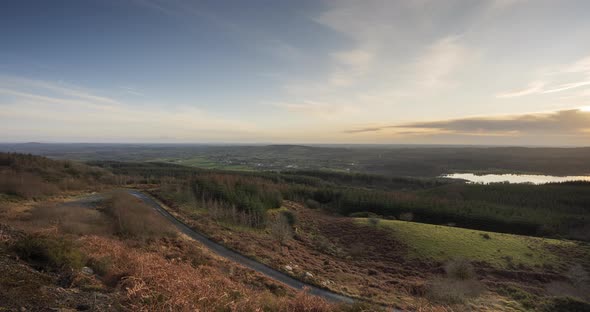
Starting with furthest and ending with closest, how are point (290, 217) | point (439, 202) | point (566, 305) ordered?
point (439, 202) → point (290, 217) → point (566, 305)

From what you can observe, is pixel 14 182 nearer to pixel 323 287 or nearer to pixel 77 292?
pixel 77 292

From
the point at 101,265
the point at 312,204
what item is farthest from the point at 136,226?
the point at 312,204

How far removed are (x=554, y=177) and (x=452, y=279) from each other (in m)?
265

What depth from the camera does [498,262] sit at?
3350 cm

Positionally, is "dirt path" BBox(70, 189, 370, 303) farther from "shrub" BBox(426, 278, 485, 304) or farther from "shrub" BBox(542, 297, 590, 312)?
"shrub" BBox(542, 297, 590, 312)

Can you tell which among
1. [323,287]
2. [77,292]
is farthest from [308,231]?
[77,292]

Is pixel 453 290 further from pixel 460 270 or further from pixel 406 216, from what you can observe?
pixel 406 216

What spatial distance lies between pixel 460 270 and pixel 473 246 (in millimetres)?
12140

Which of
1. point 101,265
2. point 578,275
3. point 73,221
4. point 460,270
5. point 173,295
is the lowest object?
point 578,275

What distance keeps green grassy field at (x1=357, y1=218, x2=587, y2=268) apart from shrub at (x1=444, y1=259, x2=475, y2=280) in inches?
113

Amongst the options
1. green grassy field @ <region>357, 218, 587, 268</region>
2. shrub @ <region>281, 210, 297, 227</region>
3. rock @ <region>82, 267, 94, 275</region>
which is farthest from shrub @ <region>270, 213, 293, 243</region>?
rock @ <region>82, 267, 94, 275</region>

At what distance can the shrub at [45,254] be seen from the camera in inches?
388

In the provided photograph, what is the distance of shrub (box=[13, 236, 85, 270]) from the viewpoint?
9844 mm

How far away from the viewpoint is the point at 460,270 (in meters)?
29.7
